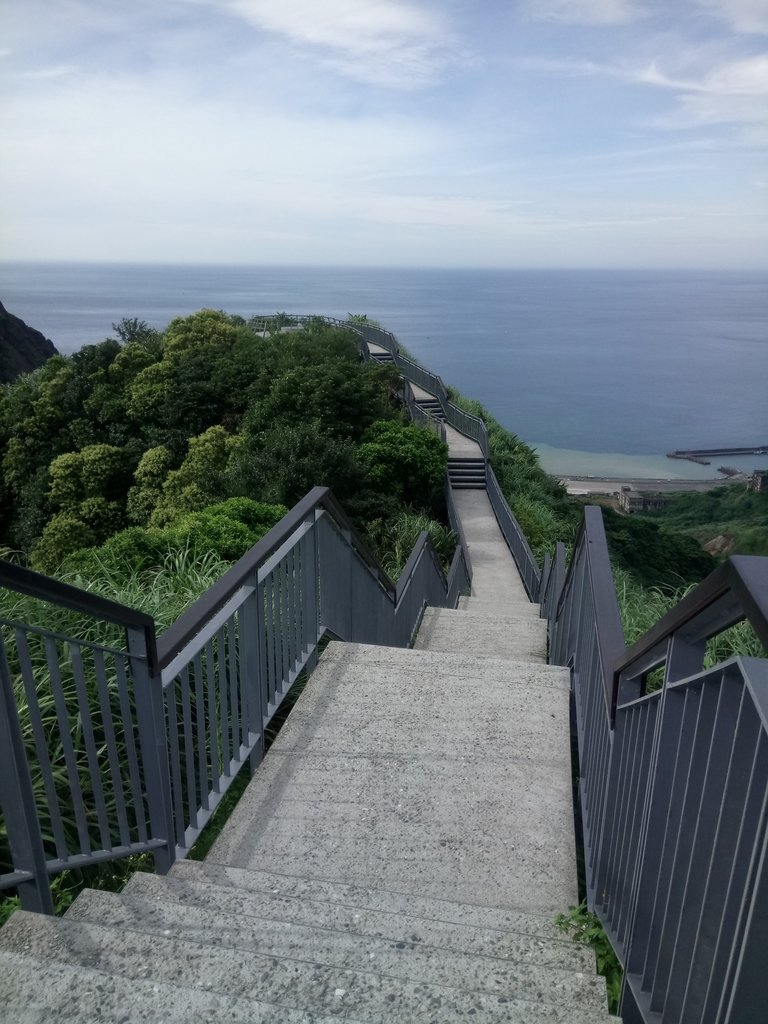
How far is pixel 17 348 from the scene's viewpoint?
207 feet

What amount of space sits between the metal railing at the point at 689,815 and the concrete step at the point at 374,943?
26 centimetres

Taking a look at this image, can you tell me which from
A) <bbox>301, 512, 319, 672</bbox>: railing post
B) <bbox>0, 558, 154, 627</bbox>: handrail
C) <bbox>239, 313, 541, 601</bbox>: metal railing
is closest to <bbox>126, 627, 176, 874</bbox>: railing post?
<bbox>0, 558, 154, 627</bbox>: handrail

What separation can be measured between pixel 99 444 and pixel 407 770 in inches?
1071

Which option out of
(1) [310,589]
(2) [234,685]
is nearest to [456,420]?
(1) [310,589]

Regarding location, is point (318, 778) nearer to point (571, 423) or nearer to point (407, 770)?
point (407, 770)

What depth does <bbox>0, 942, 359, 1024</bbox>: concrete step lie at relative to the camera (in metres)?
1.87

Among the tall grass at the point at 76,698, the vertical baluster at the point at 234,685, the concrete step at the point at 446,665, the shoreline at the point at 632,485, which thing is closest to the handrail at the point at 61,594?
the tall grass at the point at 76,698

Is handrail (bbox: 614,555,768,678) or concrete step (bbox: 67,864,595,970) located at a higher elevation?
handrail (bbox: 614,555,768,678)

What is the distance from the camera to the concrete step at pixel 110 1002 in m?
1.87

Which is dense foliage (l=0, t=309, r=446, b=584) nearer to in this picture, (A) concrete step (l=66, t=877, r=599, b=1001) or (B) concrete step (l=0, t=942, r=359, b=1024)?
(A) concrete step (l=66, t=877, r=599, b=1001)

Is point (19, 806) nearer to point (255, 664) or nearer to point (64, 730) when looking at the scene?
point (64, 730)

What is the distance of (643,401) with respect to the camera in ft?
476

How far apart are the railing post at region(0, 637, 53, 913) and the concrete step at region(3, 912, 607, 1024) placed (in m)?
0.11

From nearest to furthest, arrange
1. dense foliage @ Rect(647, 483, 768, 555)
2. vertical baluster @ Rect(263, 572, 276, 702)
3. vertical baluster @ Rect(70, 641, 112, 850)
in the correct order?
vertical baluster @ Rect(70, 641, 112, 850) → vertical baluster @ Rect(263, 572, 276, 702) → dense foliage @ Rect(647, 483, 768, 555)
